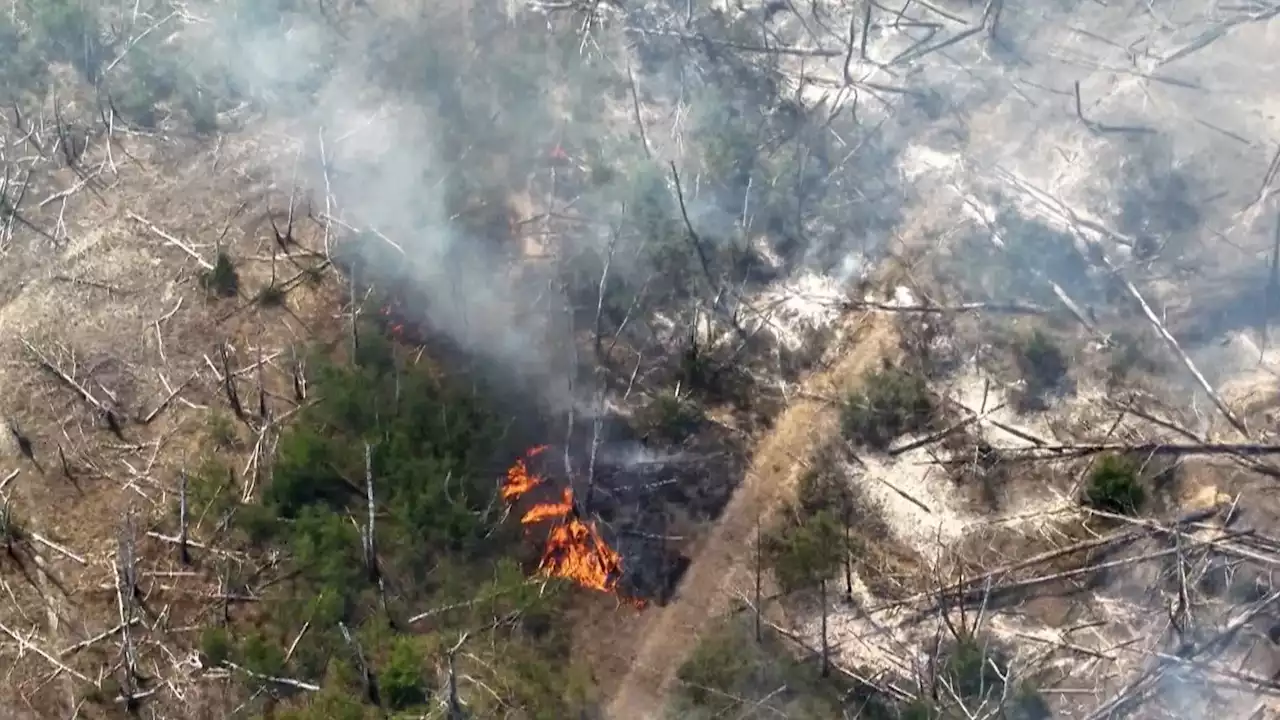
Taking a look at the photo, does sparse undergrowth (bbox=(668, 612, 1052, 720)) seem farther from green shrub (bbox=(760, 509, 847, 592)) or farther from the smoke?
the smoke

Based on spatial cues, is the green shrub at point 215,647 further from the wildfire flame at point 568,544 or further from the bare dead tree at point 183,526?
the wildfire flame at point 568,544

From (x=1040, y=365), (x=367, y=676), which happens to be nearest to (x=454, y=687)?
(x=367, y=676)

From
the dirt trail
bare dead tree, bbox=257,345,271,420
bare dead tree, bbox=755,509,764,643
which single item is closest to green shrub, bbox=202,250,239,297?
bare dead tree, bbox=257,345,271,420

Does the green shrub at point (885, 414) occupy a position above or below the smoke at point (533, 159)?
below

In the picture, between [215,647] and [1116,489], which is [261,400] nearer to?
[215,647]

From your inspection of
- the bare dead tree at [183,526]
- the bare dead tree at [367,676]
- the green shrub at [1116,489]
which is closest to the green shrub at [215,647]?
the bare dead tree at [183,526]

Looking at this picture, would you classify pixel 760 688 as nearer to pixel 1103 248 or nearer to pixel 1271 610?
pixel 1271 610
